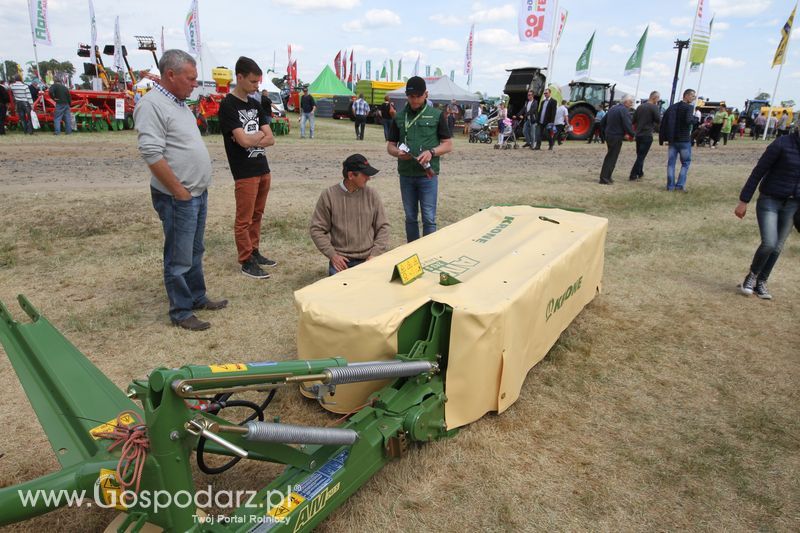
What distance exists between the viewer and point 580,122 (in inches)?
811

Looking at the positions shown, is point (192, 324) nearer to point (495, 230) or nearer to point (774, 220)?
point (495, 230)

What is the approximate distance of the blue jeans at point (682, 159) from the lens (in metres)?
9.05

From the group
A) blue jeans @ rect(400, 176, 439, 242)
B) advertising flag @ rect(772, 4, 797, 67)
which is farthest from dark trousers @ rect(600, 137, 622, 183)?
advertising flag @ rect(772, 4, 797, 67)

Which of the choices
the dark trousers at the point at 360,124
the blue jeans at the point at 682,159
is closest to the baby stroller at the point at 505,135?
the dark trousers at the point at 360,124

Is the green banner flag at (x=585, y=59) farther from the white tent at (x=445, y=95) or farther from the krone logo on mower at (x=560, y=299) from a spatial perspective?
the krone logo on mower at (x=560, y=299)

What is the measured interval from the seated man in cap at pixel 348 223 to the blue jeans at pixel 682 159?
7.52m

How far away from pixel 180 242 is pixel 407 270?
172 centimetres

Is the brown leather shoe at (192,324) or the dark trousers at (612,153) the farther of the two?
the dark trousers at (612,153)

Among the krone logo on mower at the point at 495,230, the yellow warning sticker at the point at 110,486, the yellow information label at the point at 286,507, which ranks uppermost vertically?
the krone logo on mower at the point at 495,230

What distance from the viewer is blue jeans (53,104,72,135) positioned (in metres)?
A: 14.0

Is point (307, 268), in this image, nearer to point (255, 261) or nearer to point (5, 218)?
point (255, 261)

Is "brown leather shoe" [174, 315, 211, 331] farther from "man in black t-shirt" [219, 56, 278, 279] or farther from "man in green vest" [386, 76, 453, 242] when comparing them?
"man in green vest" [386, 76, 453, 242]

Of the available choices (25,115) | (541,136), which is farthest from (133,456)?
(25,115)

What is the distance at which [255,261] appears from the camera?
4.83m
